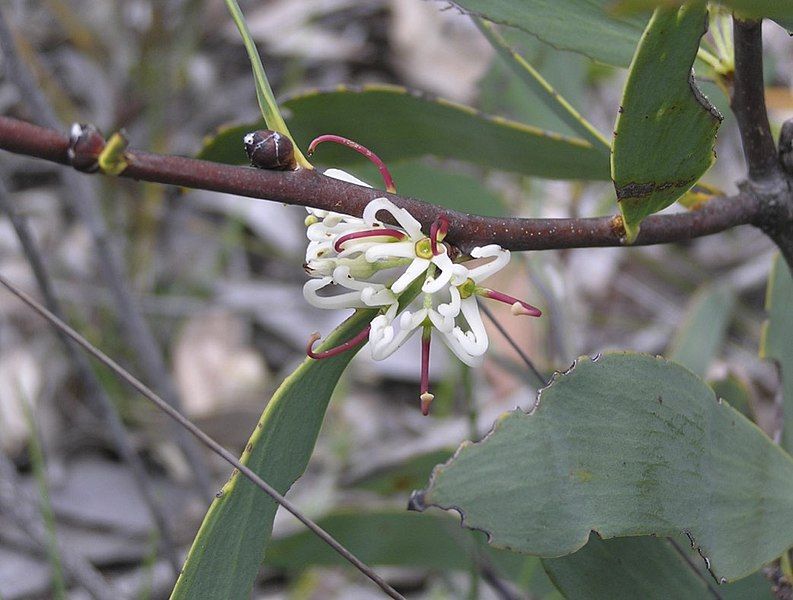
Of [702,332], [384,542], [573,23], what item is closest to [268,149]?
[573,23]

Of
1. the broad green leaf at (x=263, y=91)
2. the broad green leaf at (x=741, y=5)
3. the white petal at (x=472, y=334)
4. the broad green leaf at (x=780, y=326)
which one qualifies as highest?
the broad green leaf at (x=741, y=5)

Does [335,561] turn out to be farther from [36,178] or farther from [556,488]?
→ [36,178]

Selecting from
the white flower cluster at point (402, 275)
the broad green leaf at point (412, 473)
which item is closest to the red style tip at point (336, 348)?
the white flower cluster at point (402, 275)

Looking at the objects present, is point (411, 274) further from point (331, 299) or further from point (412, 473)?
point (412, 473)

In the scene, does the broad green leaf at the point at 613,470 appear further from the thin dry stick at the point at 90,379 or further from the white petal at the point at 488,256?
the thin dry stick at the point at 90,379

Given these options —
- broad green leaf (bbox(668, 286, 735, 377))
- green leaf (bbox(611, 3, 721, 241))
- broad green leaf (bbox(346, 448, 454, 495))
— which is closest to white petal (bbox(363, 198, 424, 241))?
green leaf (bbox(611, 3, 721, 241))

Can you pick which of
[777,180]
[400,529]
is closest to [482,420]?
[400,529]

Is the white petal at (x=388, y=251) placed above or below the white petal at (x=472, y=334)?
above
